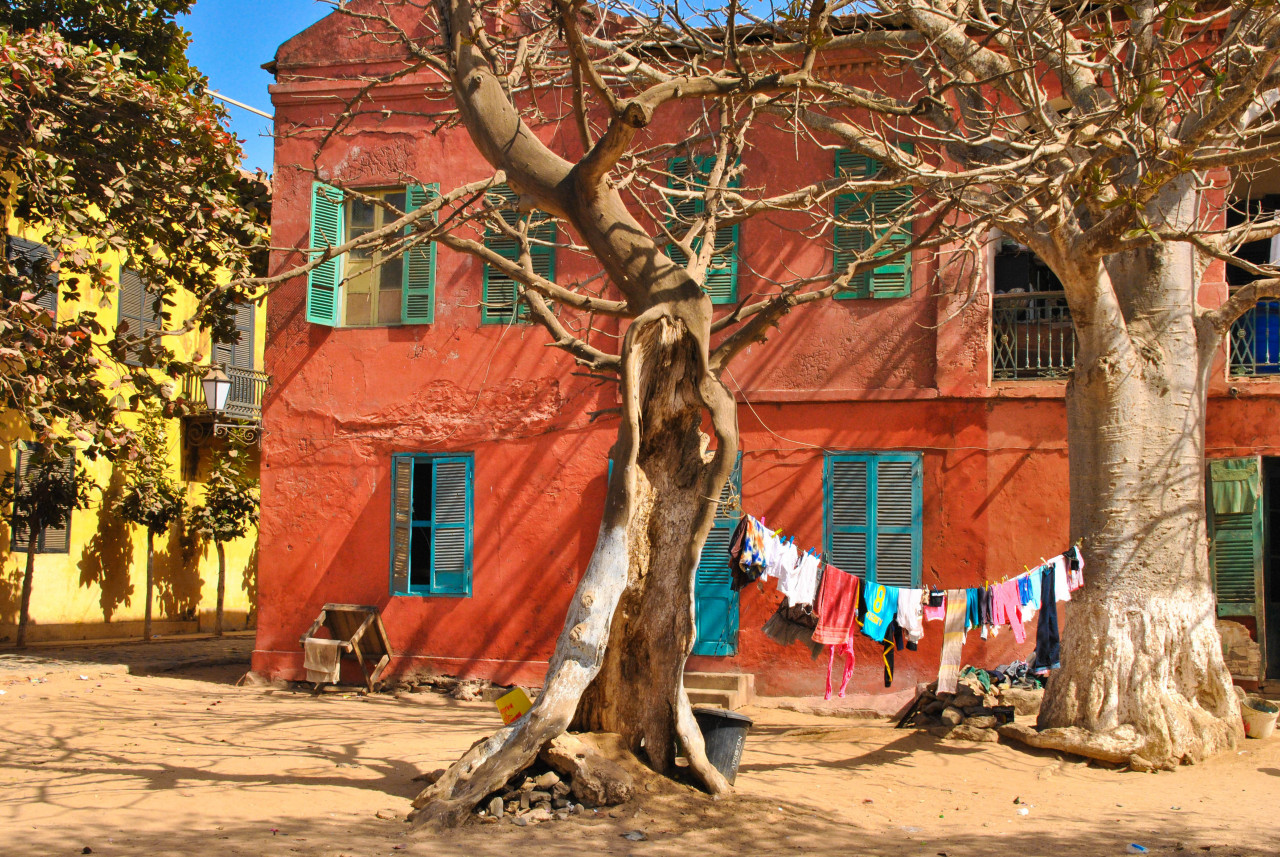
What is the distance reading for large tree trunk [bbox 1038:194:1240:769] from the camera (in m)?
7.86

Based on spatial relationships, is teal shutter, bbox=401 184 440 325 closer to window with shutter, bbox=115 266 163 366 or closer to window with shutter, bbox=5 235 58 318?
window with shutter, bbox=5 235 58 318

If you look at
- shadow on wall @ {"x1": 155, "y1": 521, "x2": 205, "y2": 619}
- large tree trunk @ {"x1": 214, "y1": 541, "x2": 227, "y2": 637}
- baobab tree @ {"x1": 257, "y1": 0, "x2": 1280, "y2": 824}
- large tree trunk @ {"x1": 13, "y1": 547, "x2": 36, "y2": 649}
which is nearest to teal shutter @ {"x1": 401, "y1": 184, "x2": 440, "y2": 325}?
baobab tree @ {"x1": 257, "y1": 0, "x2": 1280, "y2": 824}

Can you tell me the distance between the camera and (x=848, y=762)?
795 centimetres

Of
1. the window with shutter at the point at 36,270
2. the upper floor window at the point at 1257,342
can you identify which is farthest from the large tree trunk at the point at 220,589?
the upper floor window at the point at 1257,342

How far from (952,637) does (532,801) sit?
3.92 metres

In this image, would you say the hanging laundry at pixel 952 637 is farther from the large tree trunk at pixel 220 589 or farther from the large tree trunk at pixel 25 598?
Answer: the large tree trunk at pixel 220 589

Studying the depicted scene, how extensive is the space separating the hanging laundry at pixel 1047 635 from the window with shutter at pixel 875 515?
2.12 metres

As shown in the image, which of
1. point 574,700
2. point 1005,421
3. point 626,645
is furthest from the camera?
point 1005,421

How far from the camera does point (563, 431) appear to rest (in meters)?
11.7

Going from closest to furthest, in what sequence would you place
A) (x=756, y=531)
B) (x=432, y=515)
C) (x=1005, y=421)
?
(x=756, y=531) → (x=1005, y=421) → (x=432, y=515)

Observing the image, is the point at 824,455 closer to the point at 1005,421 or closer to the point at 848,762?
the point at 1005,421

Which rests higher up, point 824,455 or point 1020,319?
point 1020,319

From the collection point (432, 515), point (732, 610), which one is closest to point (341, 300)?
point (432, 515)

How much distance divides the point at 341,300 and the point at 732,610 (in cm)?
560
